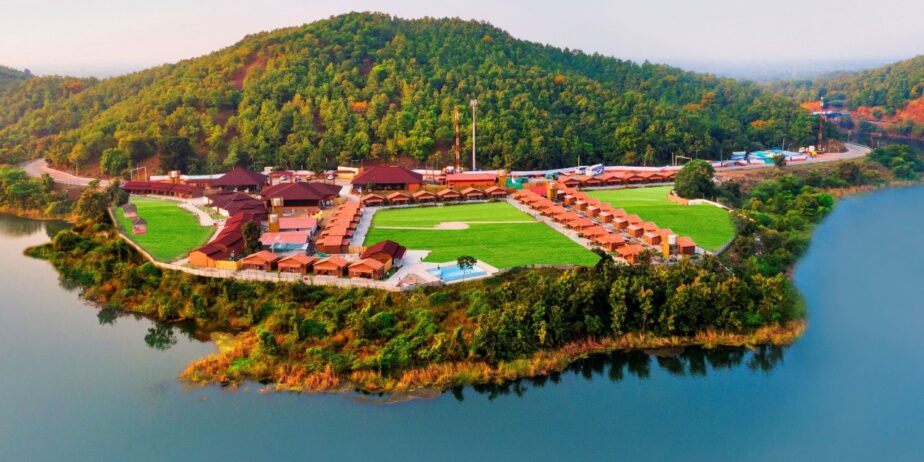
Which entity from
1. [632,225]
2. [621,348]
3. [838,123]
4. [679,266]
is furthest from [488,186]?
[838,123]

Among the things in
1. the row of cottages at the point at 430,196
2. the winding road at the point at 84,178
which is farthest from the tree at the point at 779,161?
the row of cottages at the point at 430,196

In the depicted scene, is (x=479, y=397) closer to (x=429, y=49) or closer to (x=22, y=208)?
(x=22, y=208)

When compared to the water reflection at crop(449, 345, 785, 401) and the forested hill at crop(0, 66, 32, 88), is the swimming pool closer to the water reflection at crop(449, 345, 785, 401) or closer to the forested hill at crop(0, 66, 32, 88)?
the water reflection at crop(449, 345, 785, 401)

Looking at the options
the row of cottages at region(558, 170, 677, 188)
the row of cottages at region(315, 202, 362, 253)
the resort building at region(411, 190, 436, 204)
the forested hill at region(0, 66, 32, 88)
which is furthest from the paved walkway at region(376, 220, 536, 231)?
the forested hill at region(0, 66, 32, 88)

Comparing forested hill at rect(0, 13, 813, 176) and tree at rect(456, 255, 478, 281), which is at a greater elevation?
forested hill at rect(0, 13, 813, 176)

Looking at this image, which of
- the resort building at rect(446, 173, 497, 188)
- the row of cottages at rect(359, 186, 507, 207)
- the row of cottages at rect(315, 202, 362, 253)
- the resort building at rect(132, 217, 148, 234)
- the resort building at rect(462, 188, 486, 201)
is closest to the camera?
the row of cottages at rect(315, 202, 362, 253)

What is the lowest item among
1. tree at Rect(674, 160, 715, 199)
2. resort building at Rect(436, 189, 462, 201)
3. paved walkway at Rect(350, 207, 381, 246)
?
paved walkway at Rect(350, 207, 381, 246)
